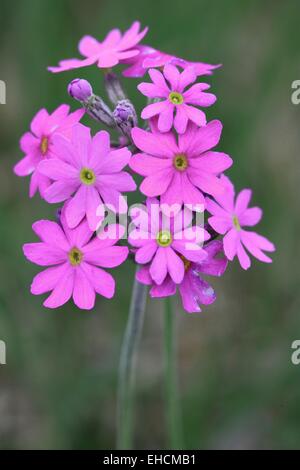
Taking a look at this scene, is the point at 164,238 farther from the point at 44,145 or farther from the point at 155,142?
the point at 44,145

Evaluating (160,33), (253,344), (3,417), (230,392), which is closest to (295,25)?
(160,33)

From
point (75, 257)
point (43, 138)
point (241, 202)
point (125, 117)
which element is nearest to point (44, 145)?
point (43, 138)

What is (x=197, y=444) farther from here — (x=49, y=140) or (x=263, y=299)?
(x=49, y=140)

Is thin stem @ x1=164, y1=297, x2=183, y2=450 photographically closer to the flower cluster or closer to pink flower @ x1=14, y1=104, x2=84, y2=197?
the flower cluster

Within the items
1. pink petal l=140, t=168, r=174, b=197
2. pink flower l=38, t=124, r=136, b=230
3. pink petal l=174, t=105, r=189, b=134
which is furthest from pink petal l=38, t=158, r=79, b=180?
pink petal l=174, t=105, r=189, b=134

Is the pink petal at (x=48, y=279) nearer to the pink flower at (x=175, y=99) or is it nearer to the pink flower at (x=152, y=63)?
the pink flower at (x=175, y=99)
